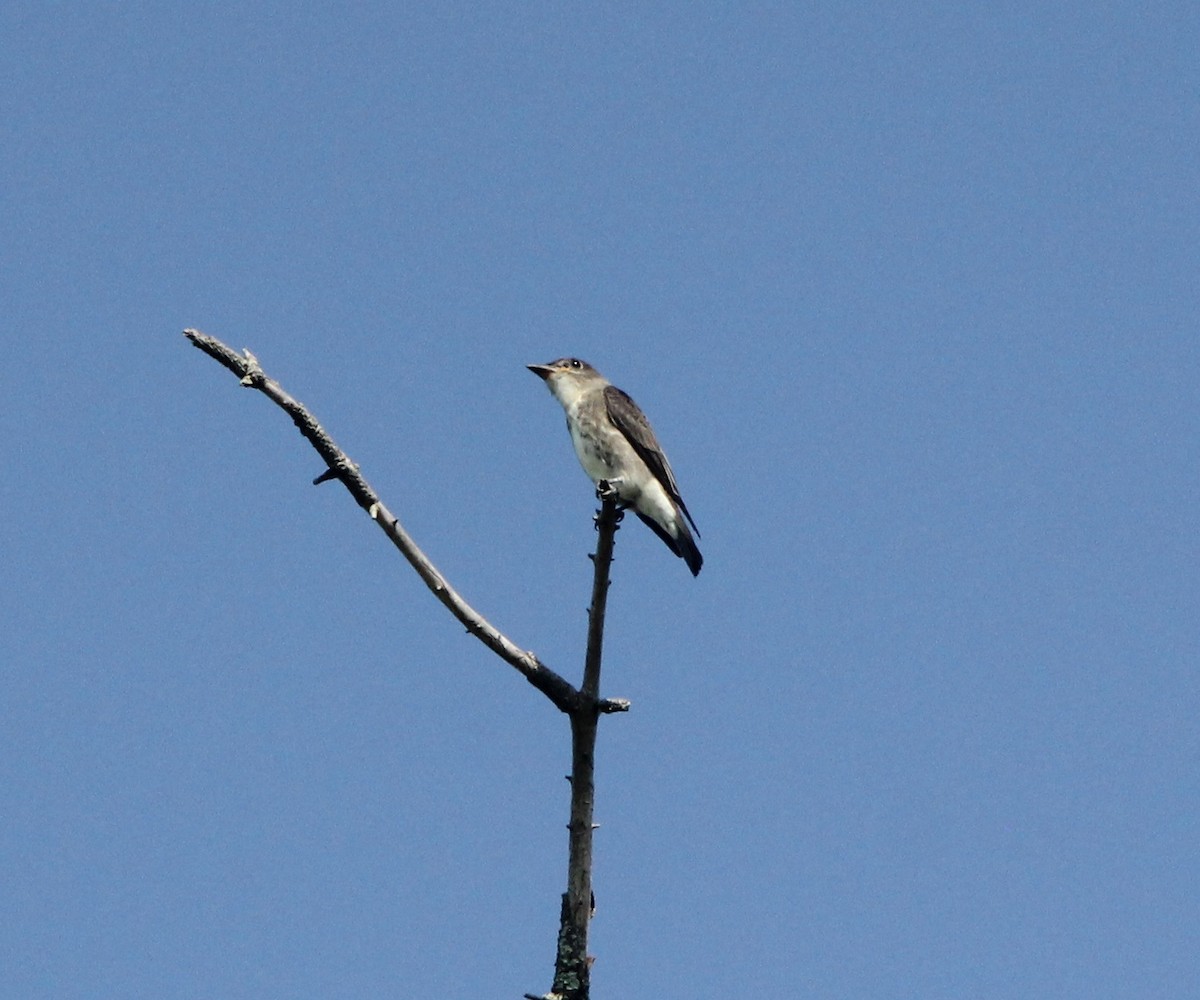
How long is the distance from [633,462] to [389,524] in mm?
4951

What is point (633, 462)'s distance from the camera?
10.6 m

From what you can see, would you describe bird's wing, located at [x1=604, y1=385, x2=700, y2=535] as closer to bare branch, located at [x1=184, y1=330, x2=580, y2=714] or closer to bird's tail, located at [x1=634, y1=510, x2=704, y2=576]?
bird's tail, located at [x1=634, y1=510, x2=704, y2=576]

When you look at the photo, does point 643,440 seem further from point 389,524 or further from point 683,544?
point 389,524

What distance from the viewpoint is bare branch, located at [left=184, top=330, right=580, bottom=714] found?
546 cm

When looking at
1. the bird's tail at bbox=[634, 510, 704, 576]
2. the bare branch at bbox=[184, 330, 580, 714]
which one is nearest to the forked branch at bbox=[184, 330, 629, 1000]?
the bare branch at bbox=[184, 330, 580, 714]

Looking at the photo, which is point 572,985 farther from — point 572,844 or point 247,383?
point 247,383

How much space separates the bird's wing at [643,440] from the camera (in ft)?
34.9

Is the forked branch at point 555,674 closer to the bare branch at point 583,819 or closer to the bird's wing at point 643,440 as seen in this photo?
the bare branch at point 583,819

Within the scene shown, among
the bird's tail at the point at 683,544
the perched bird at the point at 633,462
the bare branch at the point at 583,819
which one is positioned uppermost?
the perched bird at the point at 633,462

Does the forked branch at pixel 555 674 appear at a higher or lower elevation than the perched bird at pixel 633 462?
lower

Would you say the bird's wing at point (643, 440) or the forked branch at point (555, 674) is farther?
the bird's wing at point (643, 440)

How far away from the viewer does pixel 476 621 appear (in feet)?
19.3

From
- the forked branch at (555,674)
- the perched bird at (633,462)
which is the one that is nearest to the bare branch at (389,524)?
the forked branch at (555,674)

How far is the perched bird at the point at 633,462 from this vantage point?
10.5 metres
